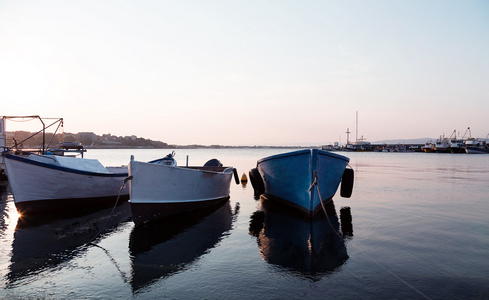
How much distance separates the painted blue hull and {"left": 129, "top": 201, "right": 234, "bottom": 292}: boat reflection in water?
273 centimetres

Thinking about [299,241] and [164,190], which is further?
[164,190]

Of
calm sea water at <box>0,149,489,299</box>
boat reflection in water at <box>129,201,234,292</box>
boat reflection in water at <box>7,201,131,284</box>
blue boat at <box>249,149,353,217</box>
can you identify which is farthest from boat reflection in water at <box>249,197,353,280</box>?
boat reflection in water at <box>7,201,131,284</box>

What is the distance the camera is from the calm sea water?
A: 5.82 m

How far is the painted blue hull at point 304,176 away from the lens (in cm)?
1198

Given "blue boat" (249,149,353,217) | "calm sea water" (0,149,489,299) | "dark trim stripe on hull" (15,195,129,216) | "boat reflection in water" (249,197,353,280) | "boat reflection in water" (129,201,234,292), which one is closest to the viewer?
"calm sea water" (0,149,489,299)

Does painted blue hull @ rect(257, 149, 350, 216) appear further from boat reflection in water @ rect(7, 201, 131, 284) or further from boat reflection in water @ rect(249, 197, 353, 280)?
boat reflection in water @ rect(7, 201, 131, 284)

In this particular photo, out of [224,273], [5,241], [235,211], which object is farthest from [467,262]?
[5,241]

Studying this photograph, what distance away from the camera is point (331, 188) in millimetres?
14016

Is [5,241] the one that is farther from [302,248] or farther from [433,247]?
[433,247]

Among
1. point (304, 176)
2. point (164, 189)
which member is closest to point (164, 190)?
point (164, 189)

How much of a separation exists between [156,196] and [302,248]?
18.7ft

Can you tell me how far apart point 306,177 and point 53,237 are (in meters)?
8.92

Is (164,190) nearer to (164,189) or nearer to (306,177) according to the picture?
(164,189)

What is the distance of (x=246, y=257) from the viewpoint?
777 centimetres
